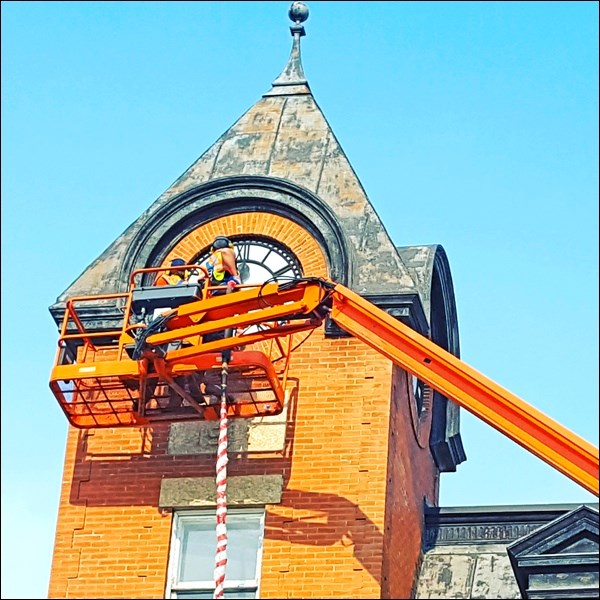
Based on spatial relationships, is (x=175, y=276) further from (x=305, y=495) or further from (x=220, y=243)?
(x=305, y=495)

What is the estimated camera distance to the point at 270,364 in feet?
62.5

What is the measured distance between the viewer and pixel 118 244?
21547 millimetres

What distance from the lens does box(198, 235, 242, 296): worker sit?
19.4 meters

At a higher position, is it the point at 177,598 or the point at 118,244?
the point at 118,244

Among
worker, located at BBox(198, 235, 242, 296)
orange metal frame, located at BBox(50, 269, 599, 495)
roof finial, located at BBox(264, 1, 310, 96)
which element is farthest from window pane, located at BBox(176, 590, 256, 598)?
roof finial, located at BBox(264, 1, 310, 96)

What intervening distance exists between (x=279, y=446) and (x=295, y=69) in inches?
234

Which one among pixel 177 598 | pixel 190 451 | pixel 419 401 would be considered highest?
pixel 419 401

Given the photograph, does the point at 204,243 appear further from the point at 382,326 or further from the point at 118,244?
the point at 382,326

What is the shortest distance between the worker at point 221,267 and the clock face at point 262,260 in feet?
4.12

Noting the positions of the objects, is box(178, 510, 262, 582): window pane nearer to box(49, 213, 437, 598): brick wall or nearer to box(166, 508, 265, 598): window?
box(166, 508, 265, 598): window

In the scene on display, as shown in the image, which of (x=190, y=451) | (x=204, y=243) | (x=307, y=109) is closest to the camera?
(x=190, y=451)

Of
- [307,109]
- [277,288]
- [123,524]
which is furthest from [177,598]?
[307,109]

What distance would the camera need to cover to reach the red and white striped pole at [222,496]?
17.6 meters

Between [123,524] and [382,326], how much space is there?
3.75 m
